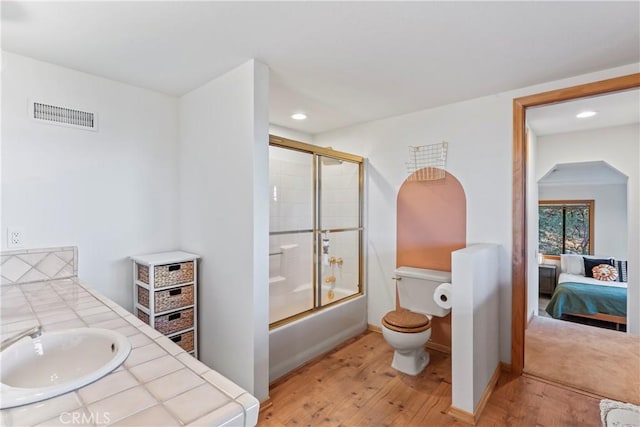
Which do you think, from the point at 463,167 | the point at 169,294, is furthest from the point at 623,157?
the point at 169,294

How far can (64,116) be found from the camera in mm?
2074

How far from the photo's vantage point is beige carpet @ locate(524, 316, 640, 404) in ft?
7.36

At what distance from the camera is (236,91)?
209 centimetres

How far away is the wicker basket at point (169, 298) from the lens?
216cm

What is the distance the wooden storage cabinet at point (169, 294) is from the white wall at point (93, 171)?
0.19 metres

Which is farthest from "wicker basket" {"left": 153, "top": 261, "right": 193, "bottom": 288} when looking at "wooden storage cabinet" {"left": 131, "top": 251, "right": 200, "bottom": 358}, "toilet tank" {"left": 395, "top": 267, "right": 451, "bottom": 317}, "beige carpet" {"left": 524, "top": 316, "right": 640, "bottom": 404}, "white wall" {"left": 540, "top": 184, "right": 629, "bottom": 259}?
"white wall" {"left": 540, "top": 184, "right": 629, "bottom": 259}

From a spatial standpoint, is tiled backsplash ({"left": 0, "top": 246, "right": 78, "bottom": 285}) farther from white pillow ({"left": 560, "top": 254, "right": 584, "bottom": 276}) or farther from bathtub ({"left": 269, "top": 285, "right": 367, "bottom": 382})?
white pillow ({"left": 560, "top": 254, "right": 584, "bottom": 276})

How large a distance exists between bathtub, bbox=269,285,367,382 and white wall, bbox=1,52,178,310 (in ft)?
3.91

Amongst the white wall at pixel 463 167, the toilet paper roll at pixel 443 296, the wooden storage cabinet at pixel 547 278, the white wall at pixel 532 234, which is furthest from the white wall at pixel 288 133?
the wooden storage cabinet at pixel 547 278

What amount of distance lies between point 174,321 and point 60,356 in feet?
4.05

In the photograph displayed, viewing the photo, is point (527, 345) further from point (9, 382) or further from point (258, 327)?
point (9, 382)

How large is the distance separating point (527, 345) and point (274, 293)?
7.95ft

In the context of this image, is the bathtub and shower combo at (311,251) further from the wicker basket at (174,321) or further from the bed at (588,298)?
the bed at (588,298)

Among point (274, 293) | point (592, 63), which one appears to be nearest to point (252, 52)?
point (274, 293)
